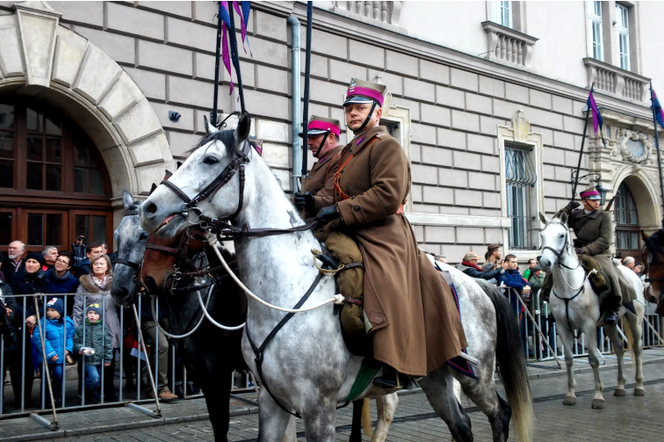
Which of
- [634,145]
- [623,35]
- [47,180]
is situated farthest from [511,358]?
[623,35]

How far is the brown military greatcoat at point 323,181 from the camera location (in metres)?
4.49

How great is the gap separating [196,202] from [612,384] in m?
8.61

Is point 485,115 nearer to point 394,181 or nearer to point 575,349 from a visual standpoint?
point 575,349

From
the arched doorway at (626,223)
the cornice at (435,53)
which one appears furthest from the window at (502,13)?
the arched doorway at (626,223)

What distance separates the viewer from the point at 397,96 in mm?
14461

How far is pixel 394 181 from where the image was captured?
12.8ft

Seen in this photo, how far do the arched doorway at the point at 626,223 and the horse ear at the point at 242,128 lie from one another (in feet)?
62.6

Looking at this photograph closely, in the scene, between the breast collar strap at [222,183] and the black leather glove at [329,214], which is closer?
the breast collar strap at [222,183]

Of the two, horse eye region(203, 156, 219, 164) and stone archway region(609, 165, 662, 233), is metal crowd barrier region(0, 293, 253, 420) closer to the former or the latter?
horse eye region(203, 156, 219, 164)

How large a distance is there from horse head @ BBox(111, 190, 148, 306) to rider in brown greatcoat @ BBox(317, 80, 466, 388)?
1.97 m

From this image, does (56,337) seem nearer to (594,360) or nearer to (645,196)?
(594,360)

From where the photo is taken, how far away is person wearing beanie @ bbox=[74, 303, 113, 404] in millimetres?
7723

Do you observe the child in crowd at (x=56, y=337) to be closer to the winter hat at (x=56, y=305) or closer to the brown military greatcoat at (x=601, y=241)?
the winter hat at (x=56, y=305)

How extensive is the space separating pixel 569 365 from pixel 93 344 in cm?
593
